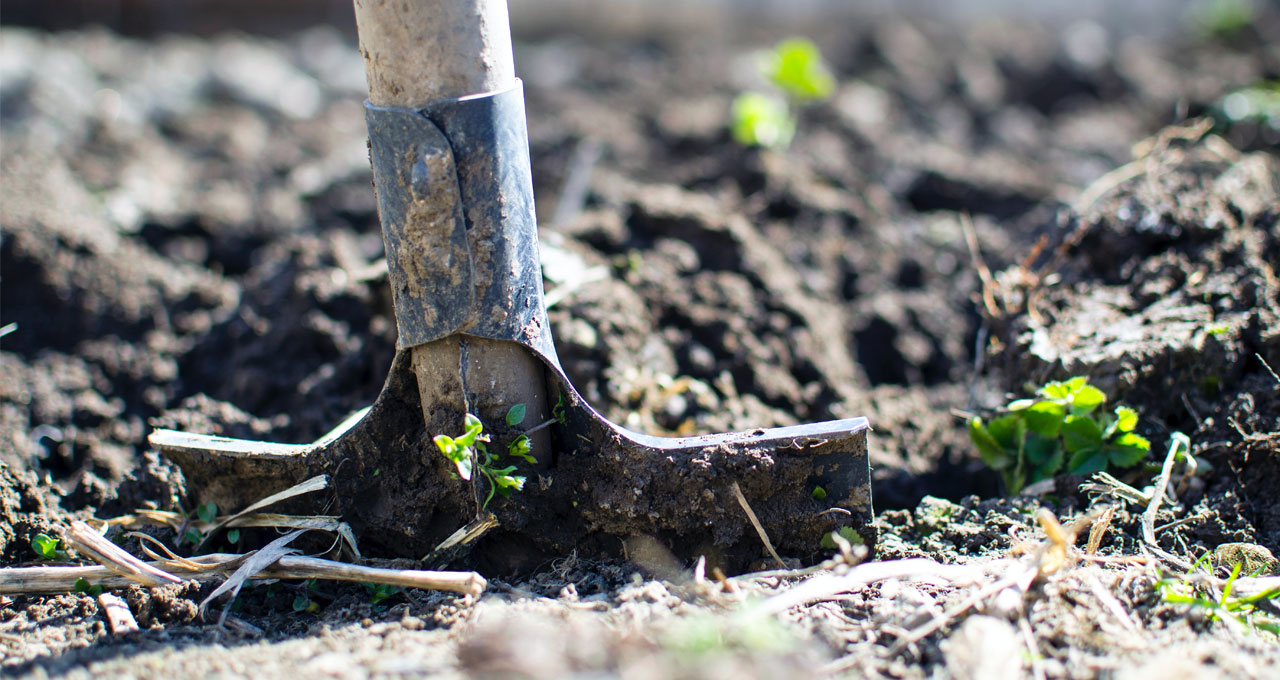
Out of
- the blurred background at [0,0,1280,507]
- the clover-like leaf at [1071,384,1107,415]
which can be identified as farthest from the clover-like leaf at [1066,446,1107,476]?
the blurred background at [0,0,1280,507]

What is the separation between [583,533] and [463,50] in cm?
91

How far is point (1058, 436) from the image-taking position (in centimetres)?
194

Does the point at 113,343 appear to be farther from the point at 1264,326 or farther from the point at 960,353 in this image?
the point at 1264,326

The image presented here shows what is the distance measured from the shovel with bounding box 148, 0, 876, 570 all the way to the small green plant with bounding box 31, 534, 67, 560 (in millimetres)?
287

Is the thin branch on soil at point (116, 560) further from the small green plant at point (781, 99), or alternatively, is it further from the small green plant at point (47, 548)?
the small green plant at point (781, 99)

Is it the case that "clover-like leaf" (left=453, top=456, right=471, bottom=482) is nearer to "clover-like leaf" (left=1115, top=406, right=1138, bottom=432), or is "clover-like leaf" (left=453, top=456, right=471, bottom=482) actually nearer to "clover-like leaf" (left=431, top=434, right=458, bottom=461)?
"clover-like leaf" (left=431, top=434, right=458, bottom=461)

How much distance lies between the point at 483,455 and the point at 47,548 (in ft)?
3.06

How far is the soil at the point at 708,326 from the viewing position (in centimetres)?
144

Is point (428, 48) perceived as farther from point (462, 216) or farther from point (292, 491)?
point (292, 491)

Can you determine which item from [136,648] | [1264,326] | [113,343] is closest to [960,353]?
[1264,326]

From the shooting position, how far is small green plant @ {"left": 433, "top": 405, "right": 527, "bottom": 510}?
60.6 inches

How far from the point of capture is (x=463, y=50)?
1.41 meters

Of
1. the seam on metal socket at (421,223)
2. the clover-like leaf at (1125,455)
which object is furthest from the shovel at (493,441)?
the clover-like leaf at (1125,455)

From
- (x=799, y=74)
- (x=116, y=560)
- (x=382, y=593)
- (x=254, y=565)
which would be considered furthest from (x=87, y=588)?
(x=799, y=74)
